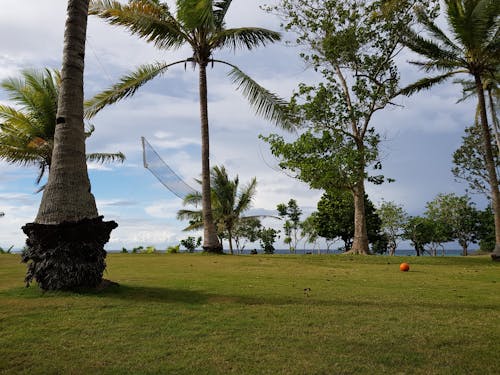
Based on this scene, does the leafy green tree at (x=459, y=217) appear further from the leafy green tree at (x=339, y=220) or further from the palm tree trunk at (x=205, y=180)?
the palm tree trunk at (x=205, y=180)

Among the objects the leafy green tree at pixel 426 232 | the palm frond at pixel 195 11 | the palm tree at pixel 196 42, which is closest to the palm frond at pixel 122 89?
the palm tree at pixel 196 42

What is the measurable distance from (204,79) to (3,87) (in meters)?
11.8

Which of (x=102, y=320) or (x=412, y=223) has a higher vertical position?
(x=412, y=223)

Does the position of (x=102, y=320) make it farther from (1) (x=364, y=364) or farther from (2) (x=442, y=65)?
(2) (x=442, y=65)

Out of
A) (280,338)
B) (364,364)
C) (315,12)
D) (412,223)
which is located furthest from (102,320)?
(412,223)

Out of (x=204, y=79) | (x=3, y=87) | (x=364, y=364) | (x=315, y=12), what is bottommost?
(x=364, y=364)

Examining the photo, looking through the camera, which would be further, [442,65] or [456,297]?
[442,65]

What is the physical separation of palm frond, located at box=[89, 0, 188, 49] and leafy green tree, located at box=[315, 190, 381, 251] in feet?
81.6

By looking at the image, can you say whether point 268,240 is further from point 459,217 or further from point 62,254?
point 62,254

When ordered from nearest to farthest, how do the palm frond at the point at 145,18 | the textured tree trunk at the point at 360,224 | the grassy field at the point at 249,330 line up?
the grassy field at the point at 249,330 < the palm frond at the point at 145,18 < the textured tree trunk at the point at 360,224

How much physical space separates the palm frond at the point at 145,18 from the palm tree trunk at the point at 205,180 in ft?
5.89

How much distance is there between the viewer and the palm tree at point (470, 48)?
16.3m

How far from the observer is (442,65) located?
19.3 meters

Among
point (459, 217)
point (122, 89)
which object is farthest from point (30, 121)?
point (459, 217)
